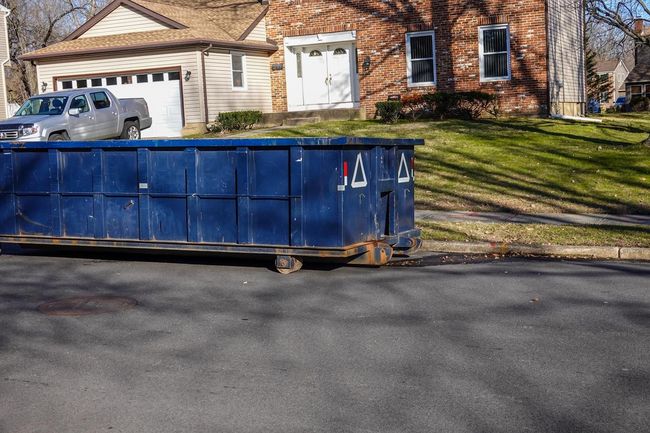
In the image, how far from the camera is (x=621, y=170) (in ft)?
56.5

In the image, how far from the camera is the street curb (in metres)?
10.9

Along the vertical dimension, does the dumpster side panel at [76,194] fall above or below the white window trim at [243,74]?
below

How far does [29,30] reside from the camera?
5266 cm

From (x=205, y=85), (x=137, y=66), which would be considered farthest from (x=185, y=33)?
(x=137, y=66)

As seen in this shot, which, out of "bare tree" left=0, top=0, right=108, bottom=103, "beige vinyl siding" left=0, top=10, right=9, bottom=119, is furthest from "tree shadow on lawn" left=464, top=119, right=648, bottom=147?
"bare tree" left=0, top=0, right=108, bottom=103

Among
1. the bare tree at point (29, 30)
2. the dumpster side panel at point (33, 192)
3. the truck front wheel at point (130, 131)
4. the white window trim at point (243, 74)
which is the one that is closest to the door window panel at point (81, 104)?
the truck front wheel at point (130, 131)

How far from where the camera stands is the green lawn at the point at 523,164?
1521 cm

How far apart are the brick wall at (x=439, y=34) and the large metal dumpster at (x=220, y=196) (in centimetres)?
1643

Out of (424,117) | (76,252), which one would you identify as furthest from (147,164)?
(424,117)

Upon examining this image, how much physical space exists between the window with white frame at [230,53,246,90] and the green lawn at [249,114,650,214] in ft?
15.0

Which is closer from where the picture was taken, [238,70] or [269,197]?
[269,197]

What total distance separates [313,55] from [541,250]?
1990cm

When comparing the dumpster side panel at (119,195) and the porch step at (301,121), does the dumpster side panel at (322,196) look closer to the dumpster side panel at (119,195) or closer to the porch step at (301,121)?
the dumpster side panel at (119,195)

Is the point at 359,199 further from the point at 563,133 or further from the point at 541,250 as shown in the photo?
the point at 563,133
